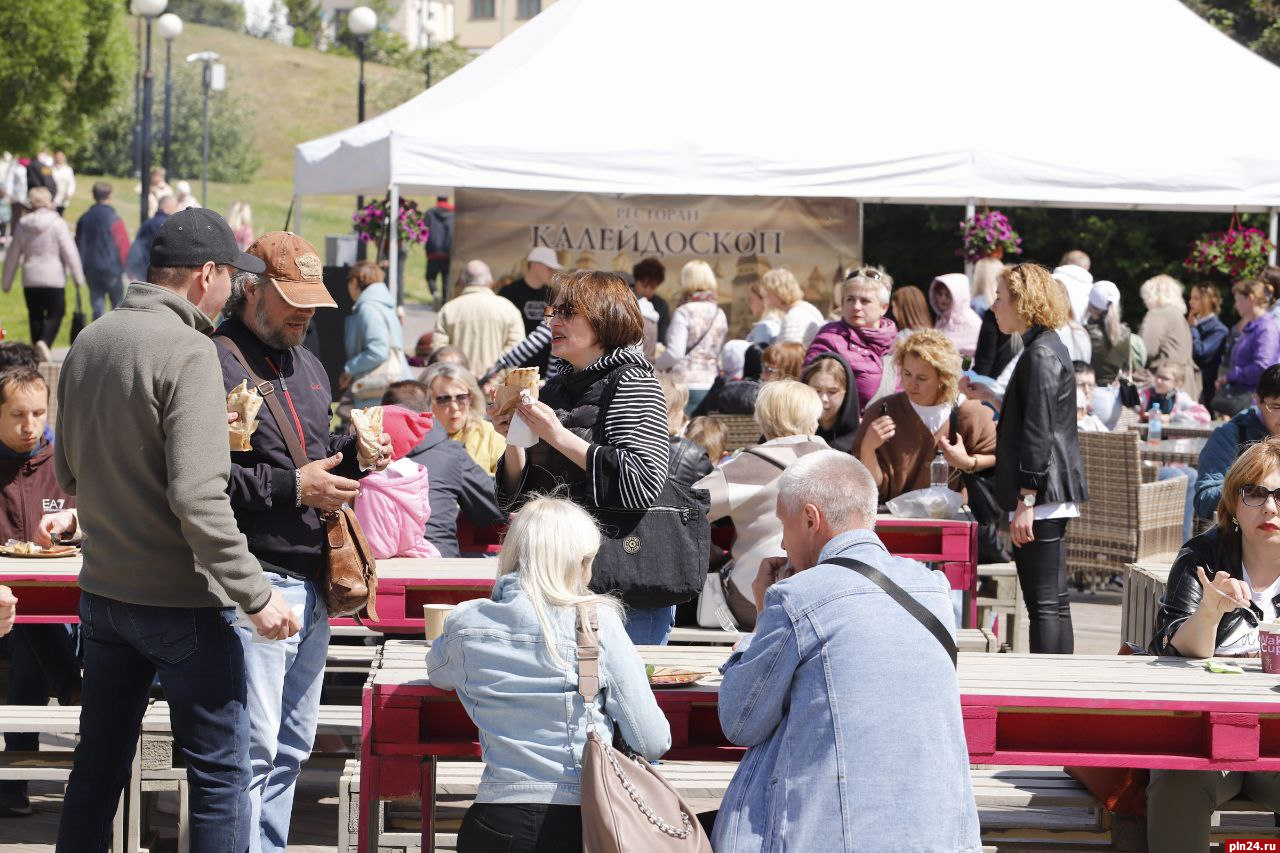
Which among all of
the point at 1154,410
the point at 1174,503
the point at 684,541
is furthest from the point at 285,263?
the point at 1154,410

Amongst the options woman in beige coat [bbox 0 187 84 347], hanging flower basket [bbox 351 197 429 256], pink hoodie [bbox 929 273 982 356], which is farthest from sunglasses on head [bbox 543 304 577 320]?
woman in beige coat [bbox 0 187 84 347]

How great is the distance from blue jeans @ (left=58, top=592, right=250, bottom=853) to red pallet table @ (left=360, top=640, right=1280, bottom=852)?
30cm

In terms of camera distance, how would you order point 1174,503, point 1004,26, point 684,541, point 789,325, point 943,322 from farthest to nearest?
1. point 1004,26
2. point 943,322
3. point 789,325
4. point 1174,503
5. point 684,541

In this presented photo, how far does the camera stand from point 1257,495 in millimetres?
4414

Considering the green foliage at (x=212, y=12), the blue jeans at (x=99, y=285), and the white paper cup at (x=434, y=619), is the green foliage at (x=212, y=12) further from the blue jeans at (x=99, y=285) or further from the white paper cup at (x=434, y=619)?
the white paper cup at (x=434, y=619)

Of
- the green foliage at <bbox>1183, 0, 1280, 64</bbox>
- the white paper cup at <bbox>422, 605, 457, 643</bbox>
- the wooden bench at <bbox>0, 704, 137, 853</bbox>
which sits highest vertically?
the green foliage at <bbox>1183, 0, 1280, 64</bbox>

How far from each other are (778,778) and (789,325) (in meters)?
7.74

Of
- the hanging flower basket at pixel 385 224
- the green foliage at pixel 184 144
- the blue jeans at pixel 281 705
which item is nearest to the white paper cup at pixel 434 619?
the blue jeans at pixel 281 705

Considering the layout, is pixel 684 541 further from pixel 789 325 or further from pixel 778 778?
pixel 789 325

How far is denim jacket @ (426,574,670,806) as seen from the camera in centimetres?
349

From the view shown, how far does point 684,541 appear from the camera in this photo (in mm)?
4566

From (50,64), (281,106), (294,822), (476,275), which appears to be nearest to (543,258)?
(476,275)

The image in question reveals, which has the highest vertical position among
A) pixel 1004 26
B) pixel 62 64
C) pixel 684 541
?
pixel 62 64

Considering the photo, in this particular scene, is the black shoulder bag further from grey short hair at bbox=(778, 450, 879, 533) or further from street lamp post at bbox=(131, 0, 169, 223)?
street lamp post at bbox=(131, 0, 169, 223)
